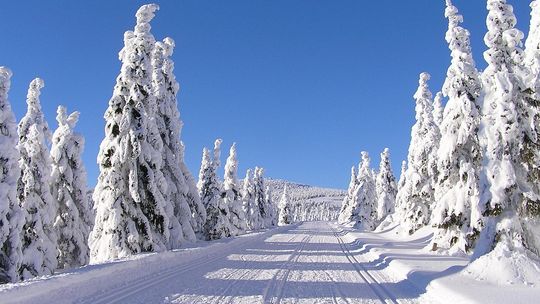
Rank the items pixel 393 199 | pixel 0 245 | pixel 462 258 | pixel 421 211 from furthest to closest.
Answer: pixel 393 199 < pixel 421 211 < pixel 462 258 < pixel 0 245

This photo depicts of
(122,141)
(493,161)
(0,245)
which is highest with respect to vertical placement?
(122,141)

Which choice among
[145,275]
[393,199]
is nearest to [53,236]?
[145,275]

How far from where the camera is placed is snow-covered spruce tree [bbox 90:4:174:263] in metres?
22.9

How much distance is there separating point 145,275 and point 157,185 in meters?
10.0

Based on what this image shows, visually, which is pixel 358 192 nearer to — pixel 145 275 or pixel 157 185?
pixel 157 185

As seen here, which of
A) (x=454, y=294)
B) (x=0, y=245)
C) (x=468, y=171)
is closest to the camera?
(x=454, y=294)

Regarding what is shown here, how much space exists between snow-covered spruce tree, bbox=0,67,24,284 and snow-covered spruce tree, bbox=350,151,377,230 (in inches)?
2111

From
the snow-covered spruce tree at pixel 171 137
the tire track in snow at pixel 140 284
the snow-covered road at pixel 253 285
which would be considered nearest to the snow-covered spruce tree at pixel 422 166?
the snow-covered spruce tree at pixel 171 137

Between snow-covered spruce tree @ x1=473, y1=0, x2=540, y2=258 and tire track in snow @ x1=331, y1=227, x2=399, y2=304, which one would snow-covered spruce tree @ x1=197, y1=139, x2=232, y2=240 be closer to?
tire track in snow @ x1=331, y1=227, x2=399, y2=304

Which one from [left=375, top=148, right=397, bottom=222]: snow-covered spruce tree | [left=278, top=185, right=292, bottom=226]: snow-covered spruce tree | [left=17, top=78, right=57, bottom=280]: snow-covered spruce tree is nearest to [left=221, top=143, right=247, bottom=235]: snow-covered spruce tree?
[left=375, top=148, right=397, bottom=222]: snow-covered spruce tree

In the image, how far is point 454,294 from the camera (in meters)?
11.5

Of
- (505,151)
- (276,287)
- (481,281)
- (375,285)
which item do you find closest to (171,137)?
(276,287)

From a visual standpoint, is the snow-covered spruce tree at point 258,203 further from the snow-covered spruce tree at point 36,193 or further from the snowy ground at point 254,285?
the snowy ground at point 254,285

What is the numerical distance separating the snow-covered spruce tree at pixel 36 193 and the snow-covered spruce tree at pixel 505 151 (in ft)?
71.5
